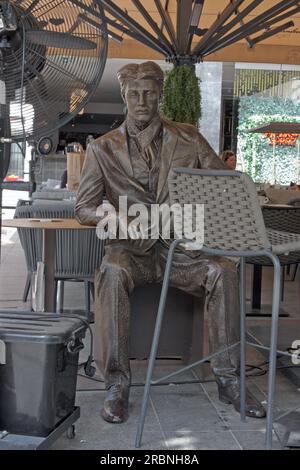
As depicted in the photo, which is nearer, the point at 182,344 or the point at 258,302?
the point at 182,344

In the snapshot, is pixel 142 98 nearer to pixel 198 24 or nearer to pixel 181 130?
pixel 181 130

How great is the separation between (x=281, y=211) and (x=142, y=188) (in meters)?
1.91

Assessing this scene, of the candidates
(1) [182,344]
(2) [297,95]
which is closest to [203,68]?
(2) [297,95]

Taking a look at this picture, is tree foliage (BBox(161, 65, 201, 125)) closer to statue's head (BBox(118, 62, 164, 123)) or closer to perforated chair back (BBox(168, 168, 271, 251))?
statue's head (BBox(118, 62, 164, 123))

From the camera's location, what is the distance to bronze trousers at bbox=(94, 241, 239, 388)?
2.82 metres

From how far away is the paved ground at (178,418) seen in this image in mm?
2496

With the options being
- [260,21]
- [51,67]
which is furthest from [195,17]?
[51,67]

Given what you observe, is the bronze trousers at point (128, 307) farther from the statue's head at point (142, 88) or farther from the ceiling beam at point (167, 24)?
the ceiling beam at point (167, 24)

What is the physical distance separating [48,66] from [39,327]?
86 cm

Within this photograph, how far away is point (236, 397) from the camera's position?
285cm

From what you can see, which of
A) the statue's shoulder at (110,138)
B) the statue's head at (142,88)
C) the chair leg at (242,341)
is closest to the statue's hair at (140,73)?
the statue's head at (142,88)

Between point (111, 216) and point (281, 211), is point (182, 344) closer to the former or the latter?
point (111, 216)
